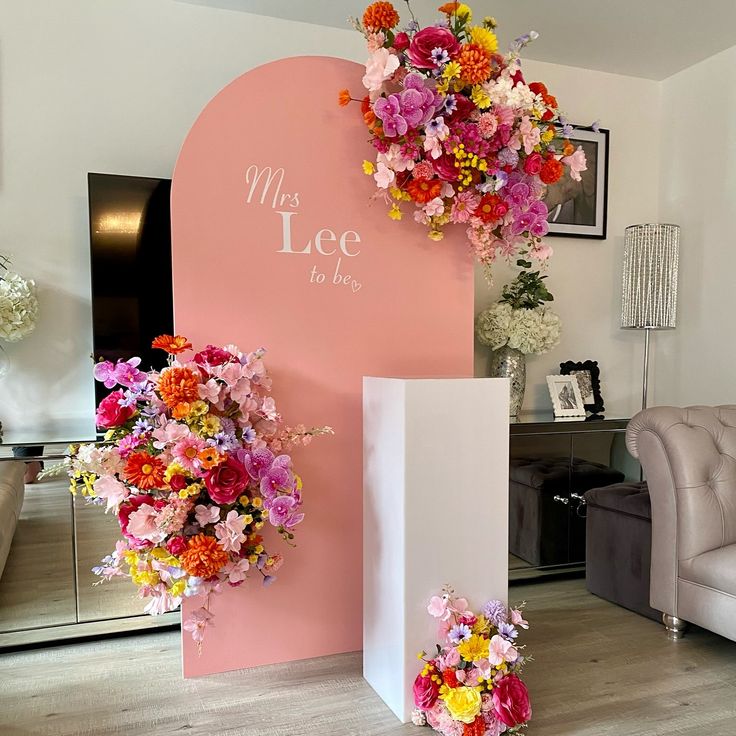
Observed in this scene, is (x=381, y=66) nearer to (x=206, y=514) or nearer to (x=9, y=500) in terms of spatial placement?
(x=206, y=514)

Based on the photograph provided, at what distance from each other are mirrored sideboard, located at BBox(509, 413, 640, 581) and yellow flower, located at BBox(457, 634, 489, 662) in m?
1.33

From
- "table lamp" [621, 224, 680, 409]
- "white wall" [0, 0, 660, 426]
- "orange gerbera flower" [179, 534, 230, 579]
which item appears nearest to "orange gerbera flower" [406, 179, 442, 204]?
"orange gerbera flower" [179, 534, 230, 579]

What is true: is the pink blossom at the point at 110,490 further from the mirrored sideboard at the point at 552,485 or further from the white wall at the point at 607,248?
the white wall at the point at 607,248

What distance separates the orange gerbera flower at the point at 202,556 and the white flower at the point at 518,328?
1913 millimetres

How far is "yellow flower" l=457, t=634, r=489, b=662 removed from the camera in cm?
192

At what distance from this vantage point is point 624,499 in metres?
2.95

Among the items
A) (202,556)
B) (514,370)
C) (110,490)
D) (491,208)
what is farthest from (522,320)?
(110,490)

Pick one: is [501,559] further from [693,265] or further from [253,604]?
[693,265]

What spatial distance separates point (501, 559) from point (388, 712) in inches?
23.7

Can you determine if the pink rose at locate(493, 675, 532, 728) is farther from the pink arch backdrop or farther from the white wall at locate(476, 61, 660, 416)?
the white wall at locate(476, 61, 660, 416)

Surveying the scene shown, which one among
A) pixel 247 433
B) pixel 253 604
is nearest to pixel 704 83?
pixel 247 433

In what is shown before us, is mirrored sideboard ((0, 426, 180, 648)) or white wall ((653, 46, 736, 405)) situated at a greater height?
white wall ((653, 46, 736, 405))

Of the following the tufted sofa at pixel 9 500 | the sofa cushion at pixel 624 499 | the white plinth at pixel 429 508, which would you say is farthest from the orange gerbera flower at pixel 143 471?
the sofa cushion at pixel 624 499

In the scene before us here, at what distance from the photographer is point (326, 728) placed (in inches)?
77.7
